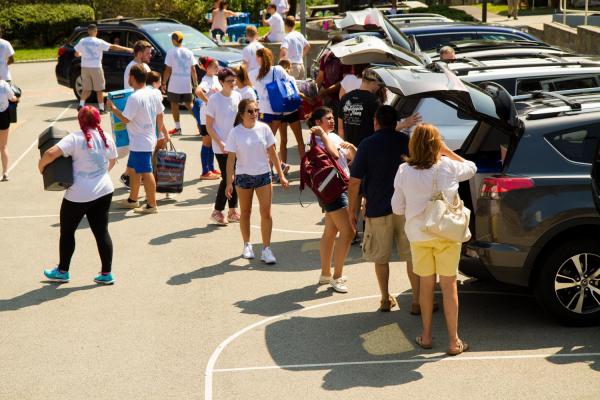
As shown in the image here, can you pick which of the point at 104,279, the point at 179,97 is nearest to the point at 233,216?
the point at 104,279

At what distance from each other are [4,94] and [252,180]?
580 cm

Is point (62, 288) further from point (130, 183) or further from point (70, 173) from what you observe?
point (130, 183)

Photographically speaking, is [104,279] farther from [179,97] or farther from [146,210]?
[179,97]

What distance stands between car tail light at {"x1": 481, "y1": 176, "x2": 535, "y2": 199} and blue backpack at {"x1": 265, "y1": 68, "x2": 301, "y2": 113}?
19.8ft

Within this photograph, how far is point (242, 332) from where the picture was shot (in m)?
8.44

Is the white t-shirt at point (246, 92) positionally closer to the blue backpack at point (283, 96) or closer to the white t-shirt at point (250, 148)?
the blue backpack at point (283, 96)

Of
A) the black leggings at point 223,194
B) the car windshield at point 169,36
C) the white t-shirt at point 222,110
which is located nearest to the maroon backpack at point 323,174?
the black leggings at point 223,194

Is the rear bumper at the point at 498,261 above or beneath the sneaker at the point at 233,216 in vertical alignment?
above

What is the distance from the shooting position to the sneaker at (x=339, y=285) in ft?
30.8

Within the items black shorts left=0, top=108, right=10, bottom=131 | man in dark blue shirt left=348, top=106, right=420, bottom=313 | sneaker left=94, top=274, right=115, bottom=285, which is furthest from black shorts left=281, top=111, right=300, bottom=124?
man in dark blue shirt left=348, top=106, right=420, bottom=313

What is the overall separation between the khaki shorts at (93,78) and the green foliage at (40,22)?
17.4 meters

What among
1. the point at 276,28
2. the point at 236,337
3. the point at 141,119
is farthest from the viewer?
the point at 276,28

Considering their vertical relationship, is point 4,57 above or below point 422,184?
above

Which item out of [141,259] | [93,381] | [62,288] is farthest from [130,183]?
[93,381]
